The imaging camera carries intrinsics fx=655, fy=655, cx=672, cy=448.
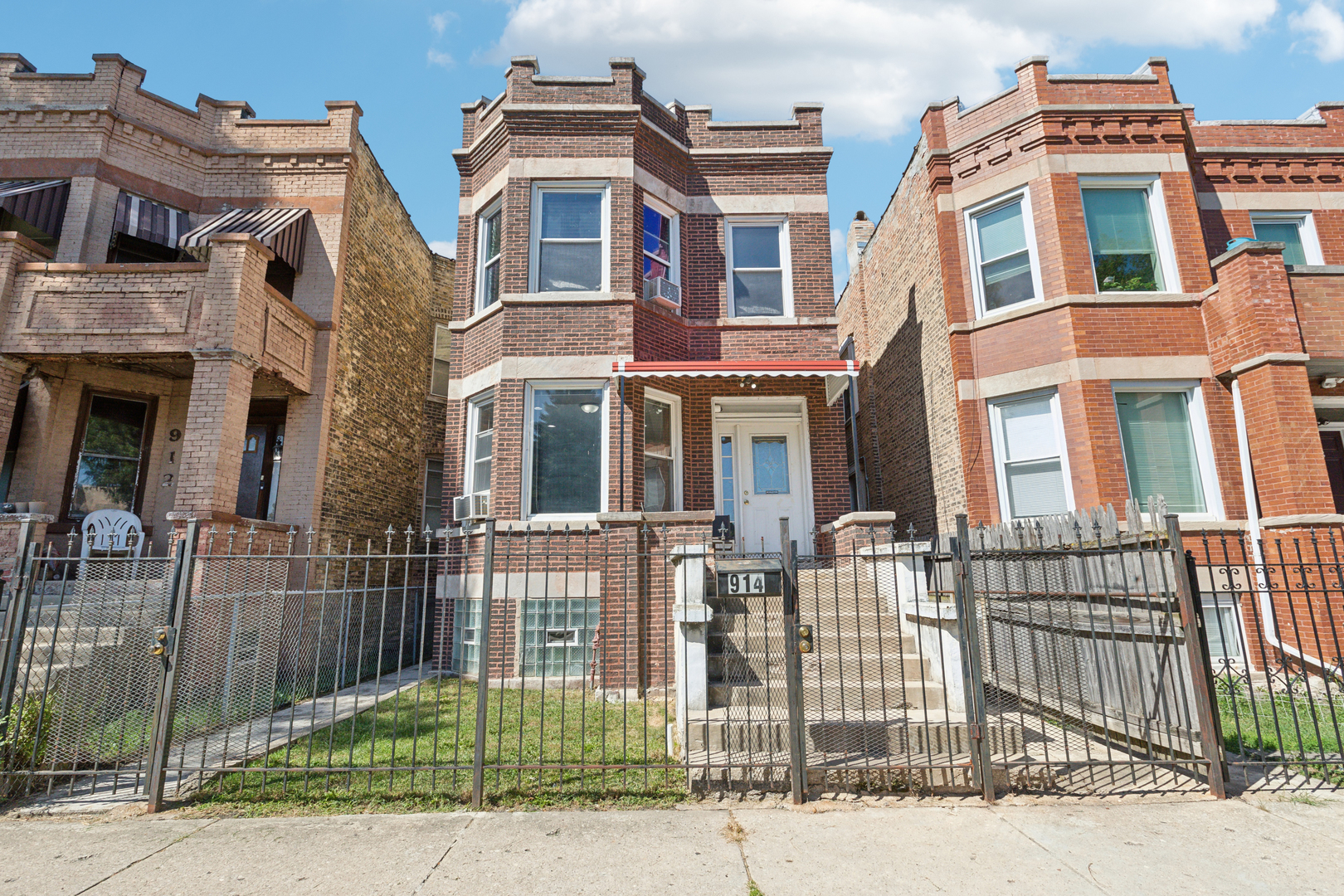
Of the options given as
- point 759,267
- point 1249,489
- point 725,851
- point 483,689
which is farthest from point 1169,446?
point 483,689

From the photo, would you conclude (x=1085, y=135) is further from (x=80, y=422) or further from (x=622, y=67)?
(x=80, y=422)

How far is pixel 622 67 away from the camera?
11234 millimetres

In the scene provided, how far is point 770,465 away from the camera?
436 inches

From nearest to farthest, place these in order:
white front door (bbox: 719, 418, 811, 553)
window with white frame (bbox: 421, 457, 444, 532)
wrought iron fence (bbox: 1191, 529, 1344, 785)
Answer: wrought iron fence (bbox: 1191, 529, 1344, 785)
white front door (bbox: 719, 418, 811, 553)
window with white frame (bbox: 421, 457, 444, 532)

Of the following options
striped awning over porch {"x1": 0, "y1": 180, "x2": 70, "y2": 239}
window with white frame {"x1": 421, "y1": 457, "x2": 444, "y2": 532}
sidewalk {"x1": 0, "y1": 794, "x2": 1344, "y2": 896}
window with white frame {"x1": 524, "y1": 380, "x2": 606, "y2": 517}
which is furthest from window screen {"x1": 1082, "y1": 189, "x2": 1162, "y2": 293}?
striped awning over porch {"x1": 0, "y1": 180, "x2": 70, "y2": 239}

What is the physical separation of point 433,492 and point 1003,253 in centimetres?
1239

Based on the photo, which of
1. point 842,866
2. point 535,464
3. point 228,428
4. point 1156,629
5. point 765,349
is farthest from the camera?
point 765,349

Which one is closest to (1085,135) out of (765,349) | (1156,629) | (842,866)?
(765,349)

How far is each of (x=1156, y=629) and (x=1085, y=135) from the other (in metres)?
8.89

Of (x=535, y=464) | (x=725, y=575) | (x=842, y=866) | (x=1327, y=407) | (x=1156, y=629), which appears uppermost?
(x=1327, y=407)

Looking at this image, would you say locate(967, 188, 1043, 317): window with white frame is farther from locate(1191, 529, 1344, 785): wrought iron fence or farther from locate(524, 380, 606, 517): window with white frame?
locate(524, 380, 606, 517): window with white frame

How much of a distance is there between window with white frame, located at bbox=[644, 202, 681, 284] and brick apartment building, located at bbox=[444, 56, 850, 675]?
0.03 meters

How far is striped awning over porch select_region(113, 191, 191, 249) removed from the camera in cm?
1084

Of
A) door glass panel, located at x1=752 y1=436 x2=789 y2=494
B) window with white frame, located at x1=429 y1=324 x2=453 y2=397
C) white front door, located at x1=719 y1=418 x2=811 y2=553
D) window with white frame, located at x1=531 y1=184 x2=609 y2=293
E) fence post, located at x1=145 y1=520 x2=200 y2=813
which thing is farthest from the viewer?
window with white frame, located at x1=429 y1=324 x2=453 y2=397
